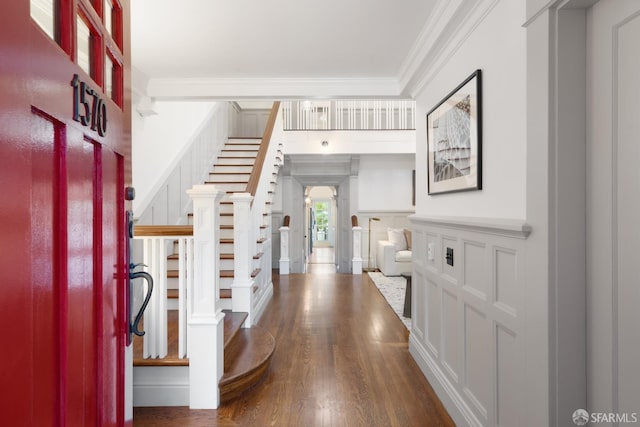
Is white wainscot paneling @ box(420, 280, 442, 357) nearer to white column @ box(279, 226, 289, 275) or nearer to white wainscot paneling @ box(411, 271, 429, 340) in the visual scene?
white wainscot paneling @ box(411, 271, 429, 340)

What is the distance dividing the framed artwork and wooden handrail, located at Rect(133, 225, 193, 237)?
1723mm

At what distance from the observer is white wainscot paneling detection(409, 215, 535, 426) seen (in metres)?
1.55

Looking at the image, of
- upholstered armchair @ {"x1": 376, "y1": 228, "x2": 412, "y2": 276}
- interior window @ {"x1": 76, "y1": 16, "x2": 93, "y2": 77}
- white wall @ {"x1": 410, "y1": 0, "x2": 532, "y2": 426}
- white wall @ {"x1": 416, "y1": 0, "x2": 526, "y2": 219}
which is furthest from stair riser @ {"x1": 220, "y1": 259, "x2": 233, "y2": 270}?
upholstered armchair @ {"x1": 376, "y1": 228, "x2": 412, "y2": 276}

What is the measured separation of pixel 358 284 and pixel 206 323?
417 cm

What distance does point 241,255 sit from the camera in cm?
350

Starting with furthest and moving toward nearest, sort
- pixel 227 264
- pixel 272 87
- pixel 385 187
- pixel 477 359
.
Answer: pixel 385 187, pixel 227 264, pixel 272 87, pixel 477 359

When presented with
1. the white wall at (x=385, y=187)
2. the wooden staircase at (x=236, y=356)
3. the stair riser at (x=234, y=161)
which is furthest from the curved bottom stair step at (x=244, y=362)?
the white wall at (x=385, y=187)

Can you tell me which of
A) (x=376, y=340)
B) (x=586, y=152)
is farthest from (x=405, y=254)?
(x=586, y=152)

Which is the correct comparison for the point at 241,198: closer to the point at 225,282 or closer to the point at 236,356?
the point at 225,282

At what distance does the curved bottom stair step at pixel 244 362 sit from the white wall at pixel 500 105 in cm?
180

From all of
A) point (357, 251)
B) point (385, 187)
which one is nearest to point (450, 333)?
point (357, 251)

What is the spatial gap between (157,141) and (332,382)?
308 centimetres

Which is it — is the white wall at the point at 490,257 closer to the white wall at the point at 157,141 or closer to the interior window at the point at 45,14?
the interior window at the point at 45,14

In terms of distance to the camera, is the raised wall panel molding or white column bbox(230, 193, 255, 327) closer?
the raised wall panel molding
